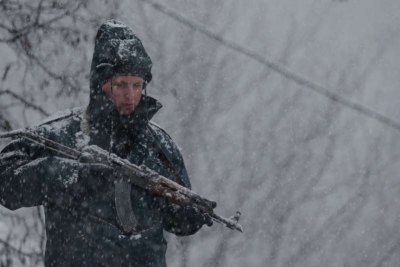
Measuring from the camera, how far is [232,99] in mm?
8266

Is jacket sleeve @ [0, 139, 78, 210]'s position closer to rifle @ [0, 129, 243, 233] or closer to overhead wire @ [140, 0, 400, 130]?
rifle @ [0, 129, 243, 233]

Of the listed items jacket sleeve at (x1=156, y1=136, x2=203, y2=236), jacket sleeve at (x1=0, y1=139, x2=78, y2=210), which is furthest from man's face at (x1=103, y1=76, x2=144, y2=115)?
jacket sleeve at (x1=156, y1=136, x2=203, y2=236)

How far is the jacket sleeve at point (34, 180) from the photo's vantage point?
3.48 metres

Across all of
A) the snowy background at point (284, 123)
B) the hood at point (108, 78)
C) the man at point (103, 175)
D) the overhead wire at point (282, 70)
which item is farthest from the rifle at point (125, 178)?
the overhead wire at point (282, 70)

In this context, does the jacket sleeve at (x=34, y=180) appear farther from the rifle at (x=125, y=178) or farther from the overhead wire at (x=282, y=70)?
the overhead wire at (x=282, y=70)

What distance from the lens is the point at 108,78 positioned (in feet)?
12.1

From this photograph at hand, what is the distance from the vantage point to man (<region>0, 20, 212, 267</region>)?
3.50m

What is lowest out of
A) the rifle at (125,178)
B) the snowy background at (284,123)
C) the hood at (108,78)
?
the snowy background at (284,123)

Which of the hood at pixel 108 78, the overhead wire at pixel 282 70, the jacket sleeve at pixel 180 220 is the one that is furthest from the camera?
the overhead wire at pixel 282 70

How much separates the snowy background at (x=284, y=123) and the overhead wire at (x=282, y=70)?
30mm

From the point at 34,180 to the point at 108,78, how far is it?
55 cm

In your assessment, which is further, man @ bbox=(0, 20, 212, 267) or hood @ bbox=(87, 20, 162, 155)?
hood @ bbox=(87, 20, 162, 155)

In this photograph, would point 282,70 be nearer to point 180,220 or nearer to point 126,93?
point 180,220

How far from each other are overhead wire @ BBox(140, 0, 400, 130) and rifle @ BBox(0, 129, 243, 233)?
4.54m
